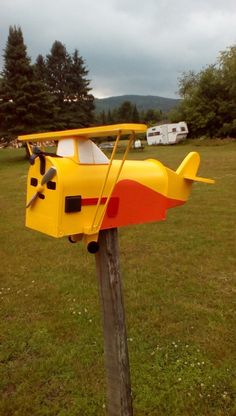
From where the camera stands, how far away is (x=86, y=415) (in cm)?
321

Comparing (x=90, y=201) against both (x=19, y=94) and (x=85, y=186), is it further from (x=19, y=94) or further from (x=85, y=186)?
(x=19, y=94)

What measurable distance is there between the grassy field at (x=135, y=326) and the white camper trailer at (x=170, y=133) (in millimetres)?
31833

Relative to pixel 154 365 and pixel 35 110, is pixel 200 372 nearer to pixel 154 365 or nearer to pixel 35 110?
pixel 154 365

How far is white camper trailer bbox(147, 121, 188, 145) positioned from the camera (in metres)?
38.4

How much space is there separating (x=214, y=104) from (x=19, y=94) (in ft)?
73.6

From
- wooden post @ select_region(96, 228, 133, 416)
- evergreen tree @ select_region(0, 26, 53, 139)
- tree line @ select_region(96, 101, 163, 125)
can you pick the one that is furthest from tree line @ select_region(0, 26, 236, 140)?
tree line @ select_region(96, 101, 163, 125)

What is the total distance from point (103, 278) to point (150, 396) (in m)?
1.78

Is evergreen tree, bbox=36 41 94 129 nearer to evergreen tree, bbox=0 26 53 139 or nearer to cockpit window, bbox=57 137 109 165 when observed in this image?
evergreen tree, bbox=0 26 53 139

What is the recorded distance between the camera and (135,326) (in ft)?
14.3

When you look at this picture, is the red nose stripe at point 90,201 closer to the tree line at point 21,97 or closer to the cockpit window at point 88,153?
the cockpit window at point 88,153

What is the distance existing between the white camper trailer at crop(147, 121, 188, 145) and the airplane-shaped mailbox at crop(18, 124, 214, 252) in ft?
122

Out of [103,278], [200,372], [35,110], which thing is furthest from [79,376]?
[35,110]

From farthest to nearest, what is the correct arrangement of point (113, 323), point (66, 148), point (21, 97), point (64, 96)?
point (64, 96) → point (21, 97) → point (113, 323) → point (66, 148)

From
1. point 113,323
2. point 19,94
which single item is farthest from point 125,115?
point 113,323
